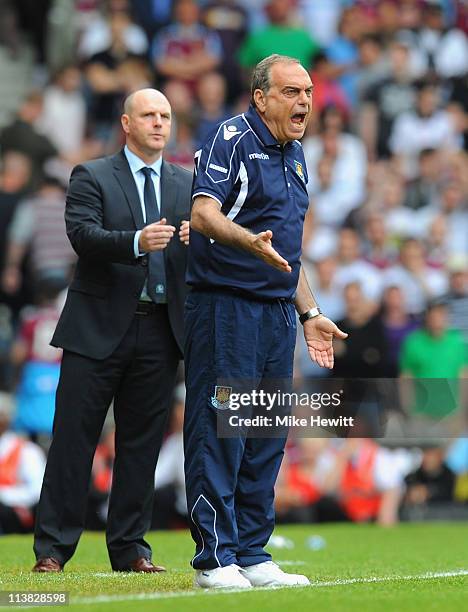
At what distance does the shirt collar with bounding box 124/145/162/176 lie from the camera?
318 inches

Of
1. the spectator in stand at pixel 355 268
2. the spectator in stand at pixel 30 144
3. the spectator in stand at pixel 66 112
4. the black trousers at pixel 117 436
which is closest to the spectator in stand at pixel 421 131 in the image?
the spectator in stand at pixel 355 268

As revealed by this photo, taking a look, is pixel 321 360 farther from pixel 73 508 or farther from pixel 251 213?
pixel 73 508

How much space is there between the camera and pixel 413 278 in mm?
15469

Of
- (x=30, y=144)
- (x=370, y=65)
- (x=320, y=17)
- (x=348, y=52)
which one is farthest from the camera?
(x=320, y=17)

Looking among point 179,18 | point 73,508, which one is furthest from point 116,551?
point 179,18

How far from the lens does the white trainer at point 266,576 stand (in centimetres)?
677

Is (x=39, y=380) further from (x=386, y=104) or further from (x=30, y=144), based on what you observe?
(x=386, y=104)

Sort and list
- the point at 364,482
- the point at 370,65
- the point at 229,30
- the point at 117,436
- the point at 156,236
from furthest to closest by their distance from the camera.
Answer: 1. the point at 229,30
2. the point at 370,65
3. the point at 364,482
4. the point at 117,436
5. the point at 156,236

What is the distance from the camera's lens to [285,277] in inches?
270

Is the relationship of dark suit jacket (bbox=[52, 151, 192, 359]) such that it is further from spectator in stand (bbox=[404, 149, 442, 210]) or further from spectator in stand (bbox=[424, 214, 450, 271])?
spectator in stand (bbox=[404, 149, 442, 210])

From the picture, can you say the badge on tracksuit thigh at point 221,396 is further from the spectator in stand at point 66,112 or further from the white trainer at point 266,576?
the spectator in stand at point 66,112

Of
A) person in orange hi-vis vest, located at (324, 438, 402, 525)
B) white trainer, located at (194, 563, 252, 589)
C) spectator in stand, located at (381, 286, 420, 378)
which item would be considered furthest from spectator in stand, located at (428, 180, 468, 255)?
white trainer, located at (194, 563, 252, 589)

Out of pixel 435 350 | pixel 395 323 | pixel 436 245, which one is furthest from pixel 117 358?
pixel 436 245

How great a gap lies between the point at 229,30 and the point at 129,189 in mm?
10491
